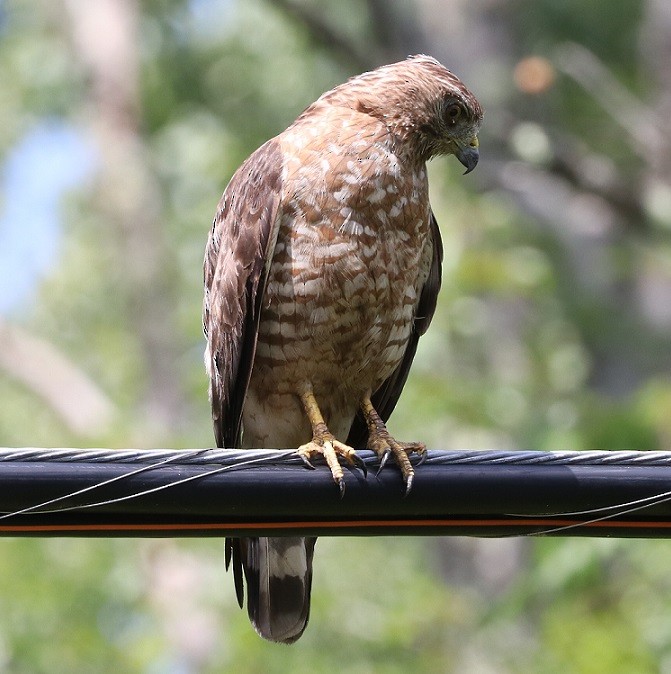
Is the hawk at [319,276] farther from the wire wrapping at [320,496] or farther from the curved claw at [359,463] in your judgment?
the wire wrapping at [320,496]

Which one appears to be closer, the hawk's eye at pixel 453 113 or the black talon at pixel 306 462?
the black talon at pixel 306 462

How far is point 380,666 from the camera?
909cm

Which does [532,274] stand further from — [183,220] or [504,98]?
[183,220]

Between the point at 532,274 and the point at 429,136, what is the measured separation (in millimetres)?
3867

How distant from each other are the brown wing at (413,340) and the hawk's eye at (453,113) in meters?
0.36

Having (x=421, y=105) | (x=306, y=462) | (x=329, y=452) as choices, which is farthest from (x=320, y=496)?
(x=421, y=105)

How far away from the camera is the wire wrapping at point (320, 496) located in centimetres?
267

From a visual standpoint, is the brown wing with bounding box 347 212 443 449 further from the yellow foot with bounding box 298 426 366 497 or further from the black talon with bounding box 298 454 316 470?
the black talon with bounding box 298 454 316 470

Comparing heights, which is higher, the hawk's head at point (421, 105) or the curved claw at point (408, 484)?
the hawk's head at point (421, 105)

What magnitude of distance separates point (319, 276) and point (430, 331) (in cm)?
750

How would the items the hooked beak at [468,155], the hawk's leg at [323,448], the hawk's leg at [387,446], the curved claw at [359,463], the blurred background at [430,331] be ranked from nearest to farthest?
the hawk's leg at [387,446]
the hawk's leg at [323,448]
the curved claw at [359,463]
the hooked beak at [468,155]
the blurred background at [430,331]

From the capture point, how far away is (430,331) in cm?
1145

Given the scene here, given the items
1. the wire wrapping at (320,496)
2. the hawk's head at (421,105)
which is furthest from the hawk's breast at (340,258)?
the wire wrapping at (320,496)

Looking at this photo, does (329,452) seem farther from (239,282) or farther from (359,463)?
(239,282)
